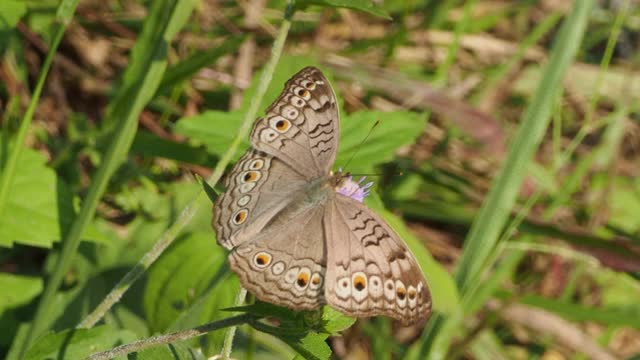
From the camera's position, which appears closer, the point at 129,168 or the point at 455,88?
the point at 129,168

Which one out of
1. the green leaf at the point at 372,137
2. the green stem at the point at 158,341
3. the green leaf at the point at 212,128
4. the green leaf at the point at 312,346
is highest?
the green leaf at the point at 372,137

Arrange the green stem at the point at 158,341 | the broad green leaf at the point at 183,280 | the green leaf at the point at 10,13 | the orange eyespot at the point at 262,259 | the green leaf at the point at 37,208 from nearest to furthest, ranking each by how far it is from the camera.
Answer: the green stem at the point at 158,341 → the orange eyespot at the point at 262,259 → the green leaf at the point at 37,208 → the broad green leaf at the point at 183,280 → the green leaf at the point at 10,13

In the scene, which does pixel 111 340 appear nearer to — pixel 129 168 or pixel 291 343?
pixel 291 343

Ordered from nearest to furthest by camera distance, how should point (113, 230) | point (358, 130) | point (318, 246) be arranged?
point (318, 246), point (358, 130), point (113, 230)

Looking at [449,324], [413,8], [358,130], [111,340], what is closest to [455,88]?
[413,8]

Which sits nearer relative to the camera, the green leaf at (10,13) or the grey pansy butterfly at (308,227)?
the grey pansy butterfly at (308,227)

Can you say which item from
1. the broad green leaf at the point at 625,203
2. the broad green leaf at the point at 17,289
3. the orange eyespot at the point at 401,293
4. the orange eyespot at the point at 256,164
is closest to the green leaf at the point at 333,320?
the orange eyespot at the point at 401,293

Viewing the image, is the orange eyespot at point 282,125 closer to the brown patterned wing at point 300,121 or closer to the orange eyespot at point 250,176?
the brown patterned wing at point 300,121

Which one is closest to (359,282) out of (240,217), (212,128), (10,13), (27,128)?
(240,217)
